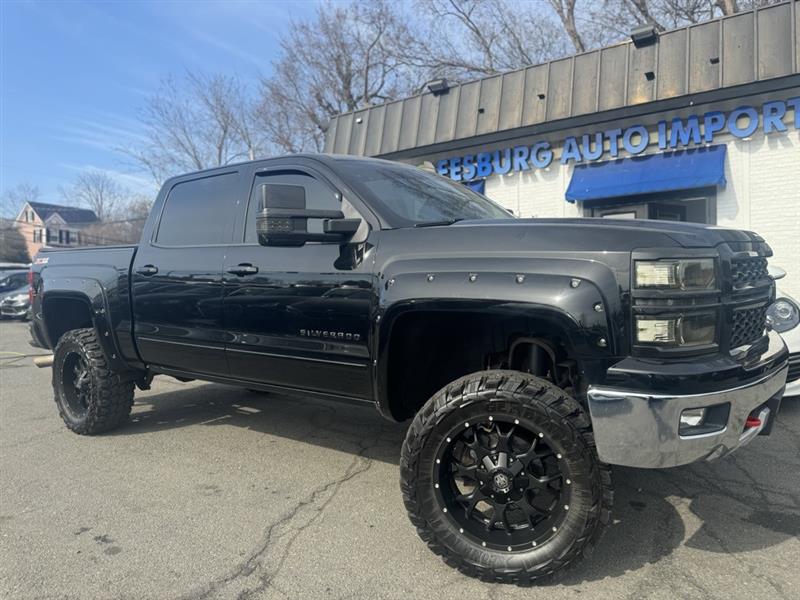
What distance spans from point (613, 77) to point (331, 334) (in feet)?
26.1

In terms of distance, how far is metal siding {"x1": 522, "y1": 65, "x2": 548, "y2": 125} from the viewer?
9.79 metres

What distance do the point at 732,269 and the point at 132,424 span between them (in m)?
4.85

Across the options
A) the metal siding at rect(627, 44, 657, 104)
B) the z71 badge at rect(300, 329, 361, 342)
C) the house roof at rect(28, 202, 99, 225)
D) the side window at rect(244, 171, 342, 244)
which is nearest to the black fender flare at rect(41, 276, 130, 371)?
the side window at rect(244, 171, 342, 244)

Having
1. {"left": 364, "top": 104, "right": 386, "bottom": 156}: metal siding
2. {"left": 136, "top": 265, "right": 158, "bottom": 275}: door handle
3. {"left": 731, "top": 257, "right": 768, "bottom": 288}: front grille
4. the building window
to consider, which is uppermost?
{"left": 364, "top": 104, "right": 386, "bottom": 156}: metal siding

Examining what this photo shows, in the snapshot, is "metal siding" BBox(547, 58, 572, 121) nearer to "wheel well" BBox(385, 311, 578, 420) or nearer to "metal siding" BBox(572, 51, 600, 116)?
"metal siding" BBox(572, 51, 600, 116)

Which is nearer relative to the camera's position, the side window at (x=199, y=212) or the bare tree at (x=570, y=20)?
the side window at (x=199, y=212)

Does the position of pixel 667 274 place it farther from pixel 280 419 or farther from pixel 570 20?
pixel 570 20

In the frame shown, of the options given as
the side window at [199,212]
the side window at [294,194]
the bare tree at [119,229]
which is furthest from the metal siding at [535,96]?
the bare tree at [119,229]

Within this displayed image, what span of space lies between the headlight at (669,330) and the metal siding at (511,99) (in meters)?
8.35

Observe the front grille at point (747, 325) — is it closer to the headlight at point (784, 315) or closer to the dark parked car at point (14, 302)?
the headlight at point (784, 315)

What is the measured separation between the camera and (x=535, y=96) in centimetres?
989

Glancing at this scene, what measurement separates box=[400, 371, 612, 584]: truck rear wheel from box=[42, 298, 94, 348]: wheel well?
3811 mm

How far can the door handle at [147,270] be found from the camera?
4.16 meters

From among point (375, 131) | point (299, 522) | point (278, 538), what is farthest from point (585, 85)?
point (278, 538)
